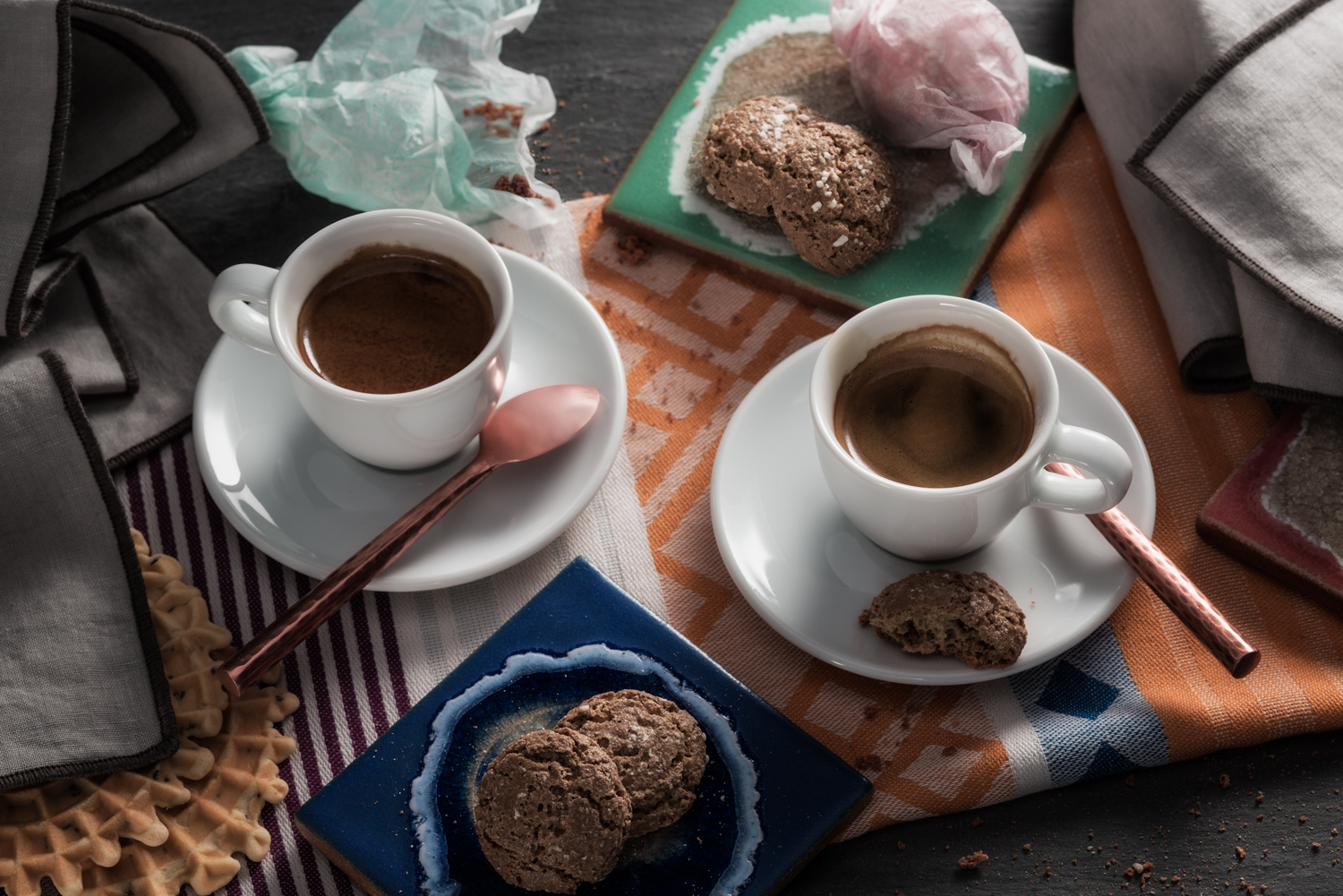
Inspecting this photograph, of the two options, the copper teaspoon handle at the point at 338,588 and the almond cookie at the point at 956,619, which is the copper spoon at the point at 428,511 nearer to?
the copper teaspoon handle at the point at 338,588

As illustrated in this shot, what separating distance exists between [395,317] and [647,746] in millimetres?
610

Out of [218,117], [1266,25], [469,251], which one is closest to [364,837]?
[469,251]

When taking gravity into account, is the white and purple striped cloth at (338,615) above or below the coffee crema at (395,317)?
below

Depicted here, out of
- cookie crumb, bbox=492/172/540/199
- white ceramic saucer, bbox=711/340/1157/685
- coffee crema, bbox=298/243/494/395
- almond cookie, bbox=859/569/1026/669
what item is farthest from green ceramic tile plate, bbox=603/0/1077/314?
almond cookie, bbox=859/569/1026/669

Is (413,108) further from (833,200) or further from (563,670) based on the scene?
(563,670)

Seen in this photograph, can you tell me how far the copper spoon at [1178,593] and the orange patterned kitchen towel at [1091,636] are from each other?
0.39 ft

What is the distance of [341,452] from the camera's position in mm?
1405

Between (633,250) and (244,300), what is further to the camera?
(633,250)

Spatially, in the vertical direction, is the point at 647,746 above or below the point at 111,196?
below

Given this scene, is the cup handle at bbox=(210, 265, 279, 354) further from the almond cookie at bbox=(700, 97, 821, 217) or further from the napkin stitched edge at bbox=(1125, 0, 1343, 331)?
the napkin stitched edge at bbox=(1125, 0, 1343, 331)

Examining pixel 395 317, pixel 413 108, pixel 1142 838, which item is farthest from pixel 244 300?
pixel 1142 838

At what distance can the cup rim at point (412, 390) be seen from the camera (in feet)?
4.02

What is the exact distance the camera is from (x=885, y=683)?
1.35 metres

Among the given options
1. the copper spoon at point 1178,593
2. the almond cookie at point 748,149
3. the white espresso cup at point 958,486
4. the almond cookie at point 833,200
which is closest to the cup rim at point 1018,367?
the white espresso cup at point 958,486
